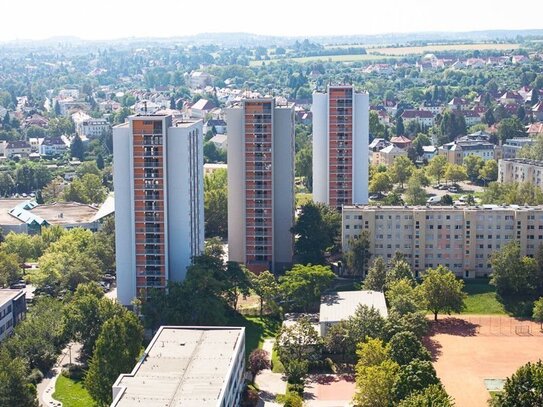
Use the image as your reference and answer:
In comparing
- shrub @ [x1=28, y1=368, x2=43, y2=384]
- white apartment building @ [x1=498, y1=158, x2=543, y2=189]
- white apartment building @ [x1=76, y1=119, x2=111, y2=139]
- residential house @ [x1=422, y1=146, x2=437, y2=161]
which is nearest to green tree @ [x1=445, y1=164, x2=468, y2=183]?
white apartment building @ [x1=498, y1=158, x2=543, y2=189]

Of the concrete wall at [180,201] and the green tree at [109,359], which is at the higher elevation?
the concrete wall at [180,201]

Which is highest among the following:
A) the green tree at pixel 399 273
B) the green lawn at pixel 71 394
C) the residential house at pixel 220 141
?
the residential house at pixel 220 141

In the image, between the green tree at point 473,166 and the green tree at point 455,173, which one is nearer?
the green tree at point 455,173

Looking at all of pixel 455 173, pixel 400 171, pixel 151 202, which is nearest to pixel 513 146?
pixel 455 173

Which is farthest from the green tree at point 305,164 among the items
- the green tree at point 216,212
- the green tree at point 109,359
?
the green tree at point 109,359

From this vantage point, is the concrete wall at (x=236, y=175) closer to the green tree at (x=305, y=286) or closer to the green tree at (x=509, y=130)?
the green tree at (x=305, y=286)

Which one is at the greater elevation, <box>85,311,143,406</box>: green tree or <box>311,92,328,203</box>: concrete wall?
<box>311,92,328,203</box>: concrete wall

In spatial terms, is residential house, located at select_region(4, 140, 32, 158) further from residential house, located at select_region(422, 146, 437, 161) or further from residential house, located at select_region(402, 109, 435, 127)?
residential house, located at select_region(402, 109, 435, 127)

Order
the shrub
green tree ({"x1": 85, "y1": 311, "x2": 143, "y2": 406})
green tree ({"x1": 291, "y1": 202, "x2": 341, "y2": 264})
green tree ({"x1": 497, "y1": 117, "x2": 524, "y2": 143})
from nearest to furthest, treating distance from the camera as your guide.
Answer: green tree ({"x1": 85, "y1": 311, "x2": 143, "y2": 406}) < the shrub < green tree ({"x1": 291, "y1": 202, "x2": 341, "y2": 264}) < green tree ({"x1": 497, "y1": 117, "x2": 524, "y2": 143})
